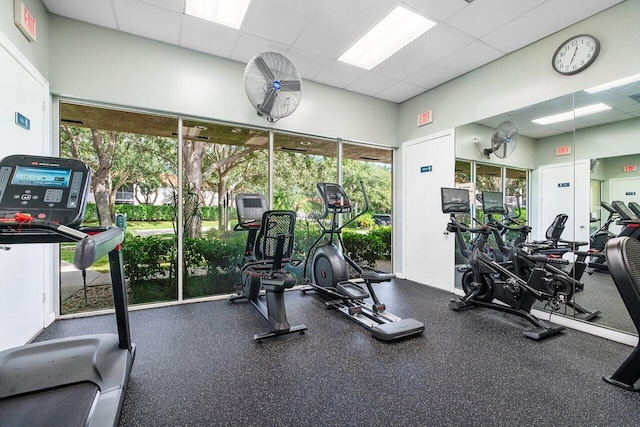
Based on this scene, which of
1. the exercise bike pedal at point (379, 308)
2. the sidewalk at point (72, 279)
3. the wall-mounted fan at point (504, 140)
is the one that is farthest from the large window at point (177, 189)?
the wall-mounted fan at point (504, 140)

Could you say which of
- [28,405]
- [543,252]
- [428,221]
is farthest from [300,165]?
[28,405]

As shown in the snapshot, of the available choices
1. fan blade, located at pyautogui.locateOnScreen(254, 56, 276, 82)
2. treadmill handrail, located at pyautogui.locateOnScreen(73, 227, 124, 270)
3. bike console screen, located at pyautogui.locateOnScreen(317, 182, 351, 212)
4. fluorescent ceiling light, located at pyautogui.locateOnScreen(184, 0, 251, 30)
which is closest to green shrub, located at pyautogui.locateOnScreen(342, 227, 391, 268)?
bike console screen, located at pyautogui.locateOnScreen(317, 182, 351, 212)

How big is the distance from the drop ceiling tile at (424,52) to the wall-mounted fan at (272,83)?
146cm

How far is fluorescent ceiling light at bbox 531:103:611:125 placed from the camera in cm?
306

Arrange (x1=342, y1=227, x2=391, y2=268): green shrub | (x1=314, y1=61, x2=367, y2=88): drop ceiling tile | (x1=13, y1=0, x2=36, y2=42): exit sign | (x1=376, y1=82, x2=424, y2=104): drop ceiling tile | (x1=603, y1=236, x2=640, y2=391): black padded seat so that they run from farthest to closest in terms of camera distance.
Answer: (x1=342, y1=227, x2=391, y2=268): green shrub
(x1=376, y1=82, x2=424, y2=104): drop ceiling tile
(x1=314, y1=61, x2=367, y2=88): drop ceiling tile
(x1=13, y1=0, x2=36, y2=42): exit sign
(x1=603, y1=236, x2=640, y2=391): black padded seat

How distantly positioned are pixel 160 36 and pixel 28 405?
3.69 metres

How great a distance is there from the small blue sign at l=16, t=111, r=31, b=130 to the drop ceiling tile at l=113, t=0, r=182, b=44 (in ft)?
4.65

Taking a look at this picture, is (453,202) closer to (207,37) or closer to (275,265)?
(275,265)

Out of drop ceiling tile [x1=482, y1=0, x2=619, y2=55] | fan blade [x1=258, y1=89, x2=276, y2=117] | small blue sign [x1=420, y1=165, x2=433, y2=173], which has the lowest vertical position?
small blue sign [x1=420, y1=165, x2=433, y2=173]

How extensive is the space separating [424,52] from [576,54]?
1595 millimetres

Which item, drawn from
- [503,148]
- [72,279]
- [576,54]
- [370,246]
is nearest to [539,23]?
[576,54]

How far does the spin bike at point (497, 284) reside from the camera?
9.92 feet

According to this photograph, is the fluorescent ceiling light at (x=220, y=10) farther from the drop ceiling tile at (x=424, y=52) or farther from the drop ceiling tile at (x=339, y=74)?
the drop ceiling tile at (x=424, y=52)

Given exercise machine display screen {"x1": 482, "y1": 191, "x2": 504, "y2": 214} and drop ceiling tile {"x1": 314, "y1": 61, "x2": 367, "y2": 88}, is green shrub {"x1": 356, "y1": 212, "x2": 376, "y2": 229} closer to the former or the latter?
exercise machine display screen {"x1": 482, "y1": 191, "x2": 504, "y2": 214}
